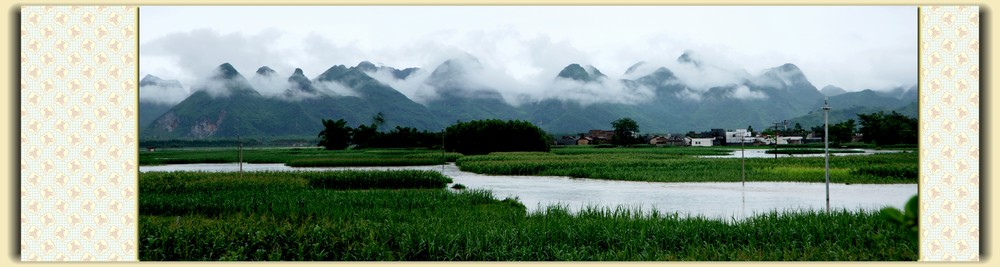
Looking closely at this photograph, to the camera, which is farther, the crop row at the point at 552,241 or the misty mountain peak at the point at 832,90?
the misty mountain peak at the point at 832,90

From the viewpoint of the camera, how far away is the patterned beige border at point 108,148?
5207 millimetres

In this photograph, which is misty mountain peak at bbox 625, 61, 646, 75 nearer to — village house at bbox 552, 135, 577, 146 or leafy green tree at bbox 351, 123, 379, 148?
leafy green tree at bbox 351, 123, 379, 148

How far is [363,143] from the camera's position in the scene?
13242 mm

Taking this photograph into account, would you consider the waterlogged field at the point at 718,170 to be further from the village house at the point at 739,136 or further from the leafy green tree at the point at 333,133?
the leafy green tree at the point at 333,133

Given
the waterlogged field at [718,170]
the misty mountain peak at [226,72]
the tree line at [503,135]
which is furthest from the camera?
the waterlogged field at [718,170]

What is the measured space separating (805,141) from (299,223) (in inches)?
425

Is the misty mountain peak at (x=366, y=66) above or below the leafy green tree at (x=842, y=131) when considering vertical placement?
above

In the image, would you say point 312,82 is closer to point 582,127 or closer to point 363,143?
point 363,143

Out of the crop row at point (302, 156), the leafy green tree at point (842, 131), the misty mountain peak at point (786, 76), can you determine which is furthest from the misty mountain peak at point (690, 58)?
the crop row at point (302, 156)

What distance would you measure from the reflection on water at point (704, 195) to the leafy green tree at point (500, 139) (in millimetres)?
12147

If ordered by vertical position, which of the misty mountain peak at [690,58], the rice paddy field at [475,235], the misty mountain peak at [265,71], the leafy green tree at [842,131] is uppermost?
the misty mountain peak at [690,58]

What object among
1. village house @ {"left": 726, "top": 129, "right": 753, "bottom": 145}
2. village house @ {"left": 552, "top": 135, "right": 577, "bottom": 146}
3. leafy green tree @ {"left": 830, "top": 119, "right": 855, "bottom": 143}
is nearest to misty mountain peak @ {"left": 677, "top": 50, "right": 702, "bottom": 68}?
leafy green tree @ {"left": 830, "top": 119, "right": 855, "bottom": 143}

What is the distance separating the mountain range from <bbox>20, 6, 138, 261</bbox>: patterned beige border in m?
0.41

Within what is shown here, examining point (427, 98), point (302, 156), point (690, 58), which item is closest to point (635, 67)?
point (690, 58)
